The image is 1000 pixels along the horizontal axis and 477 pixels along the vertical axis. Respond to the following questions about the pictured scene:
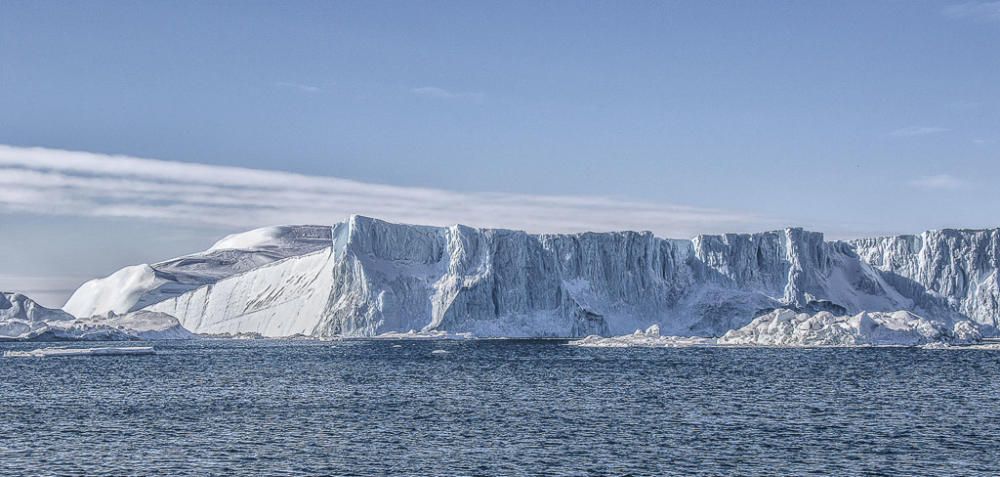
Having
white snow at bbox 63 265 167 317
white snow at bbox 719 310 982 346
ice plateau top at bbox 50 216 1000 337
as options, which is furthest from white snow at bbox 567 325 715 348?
white snow at bbox 63 265 167 317

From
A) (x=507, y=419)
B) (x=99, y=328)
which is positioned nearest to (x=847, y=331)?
(x=507, y=419)

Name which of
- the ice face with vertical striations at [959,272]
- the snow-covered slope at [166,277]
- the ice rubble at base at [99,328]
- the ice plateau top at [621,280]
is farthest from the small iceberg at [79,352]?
the ice face with vertical striations at [959,272]

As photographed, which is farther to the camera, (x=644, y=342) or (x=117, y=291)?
(x=117, y=291)

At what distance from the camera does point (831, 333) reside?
87062mm

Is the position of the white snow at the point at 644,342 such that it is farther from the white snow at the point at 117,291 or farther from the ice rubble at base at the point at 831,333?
the white snow at the point at 117,291

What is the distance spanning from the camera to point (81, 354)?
85125 millimetres

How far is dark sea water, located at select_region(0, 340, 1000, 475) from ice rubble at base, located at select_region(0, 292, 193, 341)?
66.0 m

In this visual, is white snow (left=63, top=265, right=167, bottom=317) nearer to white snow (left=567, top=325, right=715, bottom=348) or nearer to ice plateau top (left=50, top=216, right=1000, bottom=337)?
ice plateau top (left=50, top=216, right=1000, bottom=337)

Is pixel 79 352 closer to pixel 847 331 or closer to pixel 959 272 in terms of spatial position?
pixel 847 331

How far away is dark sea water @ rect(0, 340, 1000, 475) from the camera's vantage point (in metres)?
28.2

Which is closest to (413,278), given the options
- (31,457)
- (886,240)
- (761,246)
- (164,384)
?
(761,246)

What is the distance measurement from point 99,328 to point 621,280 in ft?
208

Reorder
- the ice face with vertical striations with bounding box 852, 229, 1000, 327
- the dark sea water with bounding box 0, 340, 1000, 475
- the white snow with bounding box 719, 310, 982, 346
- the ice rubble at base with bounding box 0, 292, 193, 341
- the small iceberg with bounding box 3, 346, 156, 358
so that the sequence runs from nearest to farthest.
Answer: the dark sea water with bounding box 0, 340, 1000, 475 < the small iceberg with bounding box 3, 346, 156, 358 < the white snow with bounding box 719, 310, 982, 346 < the ice face with vertical striations with bounding box 852, 229, 1000, 327 < the ice rubble at base with bounding box 0, 292, 193, 341

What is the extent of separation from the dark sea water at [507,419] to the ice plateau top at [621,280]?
151 feet
